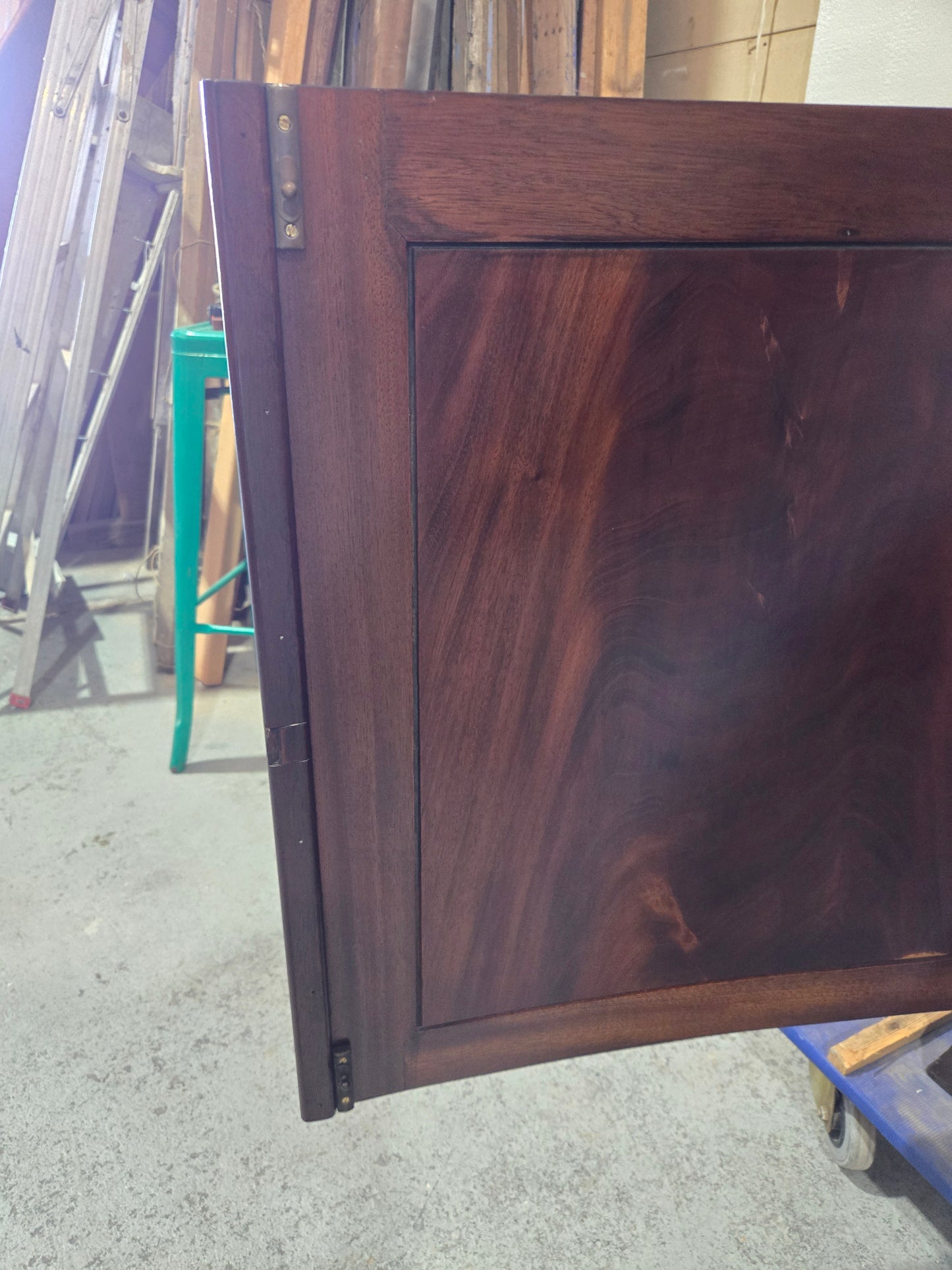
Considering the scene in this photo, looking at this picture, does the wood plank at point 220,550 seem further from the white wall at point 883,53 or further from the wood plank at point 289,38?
the white wall at point 883,53

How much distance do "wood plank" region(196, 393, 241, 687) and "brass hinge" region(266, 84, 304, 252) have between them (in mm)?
1806

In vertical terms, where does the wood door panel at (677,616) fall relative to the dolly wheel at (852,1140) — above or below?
above

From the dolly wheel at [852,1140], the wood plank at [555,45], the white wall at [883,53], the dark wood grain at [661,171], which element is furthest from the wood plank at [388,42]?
the dolly wheel at [852,1140]

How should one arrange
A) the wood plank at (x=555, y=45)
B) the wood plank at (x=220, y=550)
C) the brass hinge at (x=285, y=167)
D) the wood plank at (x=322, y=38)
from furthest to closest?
the wood plank at (x=220, y=550) → the wood plank at (x=322, y=38) → the wood plank at (x=555, y=45) → the brass hinge at (x=285, y=167)

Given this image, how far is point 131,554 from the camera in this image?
3297mm

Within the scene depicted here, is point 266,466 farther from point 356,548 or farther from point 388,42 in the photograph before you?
point 388,42

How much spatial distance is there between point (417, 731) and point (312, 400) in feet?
0.71

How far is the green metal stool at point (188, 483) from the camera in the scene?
1687 millimetres

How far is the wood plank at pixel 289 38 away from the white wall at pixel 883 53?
1340mm

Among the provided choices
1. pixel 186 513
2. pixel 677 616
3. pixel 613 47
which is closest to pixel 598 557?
pixel 677 616

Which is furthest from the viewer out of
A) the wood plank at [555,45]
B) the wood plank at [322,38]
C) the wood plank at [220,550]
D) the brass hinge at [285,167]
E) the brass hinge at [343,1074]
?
the wood plank at [220,550]

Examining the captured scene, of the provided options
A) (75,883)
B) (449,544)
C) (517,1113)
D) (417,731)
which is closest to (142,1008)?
(75,883)

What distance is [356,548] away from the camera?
0.50 metres

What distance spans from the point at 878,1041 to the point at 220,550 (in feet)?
6.24
